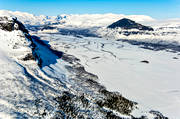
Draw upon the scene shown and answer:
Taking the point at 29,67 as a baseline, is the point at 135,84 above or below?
below

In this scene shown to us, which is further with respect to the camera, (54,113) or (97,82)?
(97,82)

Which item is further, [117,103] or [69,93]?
[117,103]

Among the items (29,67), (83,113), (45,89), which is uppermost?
(29,67)

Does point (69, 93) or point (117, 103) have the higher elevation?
point (69, 93)

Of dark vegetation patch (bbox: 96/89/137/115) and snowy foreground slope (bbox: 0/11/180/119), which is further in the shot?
dark vegetation patch (bbox: 96/89/137/115)

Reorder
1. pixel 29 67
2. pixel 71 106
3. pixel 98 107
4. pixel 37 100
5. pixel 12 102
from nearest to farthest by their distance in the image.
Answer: pixel 12 102 < pixel 37 100 < pixel 71 106 < pixel 98 107 < pixel 29 67

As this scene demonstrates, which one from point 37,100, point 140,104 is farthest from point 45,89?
point 140,104

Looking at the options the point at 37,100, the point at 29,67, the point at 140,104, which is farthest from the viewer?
the point at 29,67

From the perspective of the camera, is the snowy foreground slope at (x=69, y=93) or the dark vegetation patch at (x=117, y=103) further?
the dark vegetation patch at (x=117, y=103)

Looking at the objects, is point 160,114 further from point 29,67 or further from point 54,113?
point 29,67
